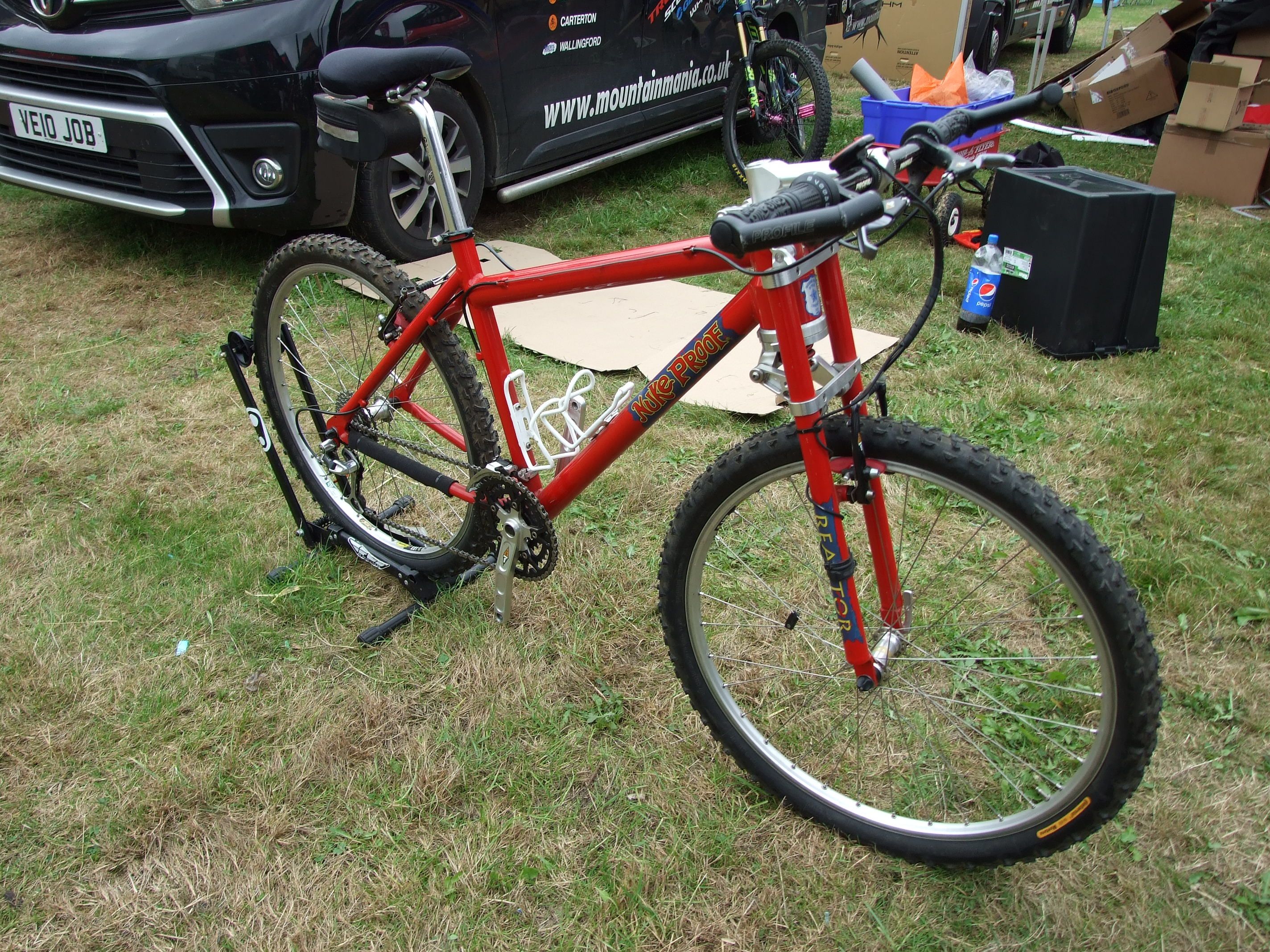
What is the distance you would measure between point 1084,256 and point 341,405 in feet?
9.40

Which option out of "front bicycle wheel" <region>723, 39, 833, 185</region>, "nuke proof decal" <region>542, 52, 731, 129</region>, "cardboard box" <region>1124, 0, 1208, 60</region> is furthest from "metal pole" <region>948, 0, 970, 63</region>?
"nuke proof decal" <region>542, 52, 731, 129</region>

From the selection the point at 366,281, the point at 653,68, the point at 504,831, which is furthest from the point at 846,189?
the point at 653,68

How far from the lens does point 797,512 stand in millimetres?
2465

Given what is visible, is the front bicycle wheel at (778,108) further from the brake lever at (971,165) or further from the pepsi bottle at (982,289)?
the brake lever at (971,165)

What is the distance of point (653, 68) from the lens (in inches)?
202

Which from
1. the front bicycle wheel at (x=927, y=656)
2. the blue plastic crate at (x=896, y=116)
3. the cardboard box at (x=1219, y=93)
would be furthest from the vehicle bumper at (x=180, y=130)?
the cardboard box at (x=1219, y=93)

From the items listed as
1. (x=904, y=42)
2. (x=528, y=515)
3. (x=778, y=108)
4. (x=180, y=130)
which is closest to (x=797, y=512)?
(x=528, y=515)

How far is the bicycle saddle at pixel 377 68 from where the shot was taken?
1.80 m

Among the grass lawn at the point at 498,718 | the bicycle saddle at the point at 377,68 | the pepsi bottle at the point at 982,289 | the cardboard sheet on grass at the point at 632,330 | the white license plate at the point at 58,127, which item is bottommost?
the grass lawn at the point at 498,718

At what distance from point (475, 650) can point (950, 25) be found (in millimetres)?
8492

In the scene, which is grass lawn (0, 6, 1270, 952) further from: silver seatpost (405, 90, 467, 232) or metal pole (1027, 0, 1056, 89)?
metal pole (1027, 0, 1056, 89)

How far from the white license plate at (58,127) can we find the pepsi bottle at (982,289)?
380cm

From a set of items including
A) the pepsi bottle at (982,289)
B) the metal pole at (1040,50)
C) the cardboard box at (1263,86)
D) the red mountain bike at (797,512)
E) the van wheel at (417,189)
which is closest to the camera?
the red mountain bike at (797,512)

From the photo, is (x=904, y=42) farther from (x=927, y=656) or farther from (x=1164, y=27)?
(x=927, y=656)
